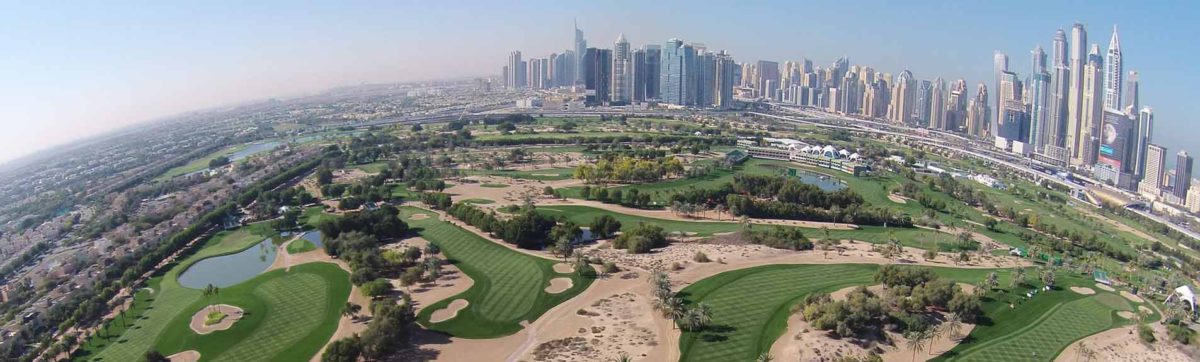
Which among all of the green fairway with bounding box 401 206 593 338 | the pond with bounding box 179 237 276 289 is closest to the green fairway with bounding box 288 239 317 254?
the pond with bounding box 179 237 276 289

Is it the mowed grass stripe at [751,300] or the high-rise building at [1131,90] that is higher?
the high-rise building at [1131,90]

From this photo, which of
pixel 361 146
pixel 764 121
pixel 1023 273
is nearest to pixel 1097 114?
pixel 764 121

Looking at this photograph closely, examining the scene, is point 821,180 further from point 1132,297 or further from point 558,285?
point 558,285

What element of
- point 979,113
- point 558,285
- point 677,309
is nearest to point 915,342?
point 677,309

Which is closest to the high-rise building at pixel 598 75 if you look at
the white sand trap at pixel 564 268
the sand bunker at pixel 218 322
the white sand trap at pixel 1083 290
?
the white sand trap at pixel 564 268

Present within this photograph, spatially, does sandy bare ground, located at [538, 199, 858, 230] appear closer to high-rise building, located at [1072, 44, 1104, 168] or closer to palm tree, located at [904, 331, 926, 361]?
palm tree, located at [904, 331, 926, 361]

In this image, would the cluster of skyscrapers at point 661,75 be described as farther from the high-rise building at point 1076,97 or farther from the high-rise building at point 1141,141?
the high-rise building at point 1141,141

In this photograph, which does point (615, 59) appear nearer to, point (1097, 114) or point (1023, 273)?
point (1097, 114)
